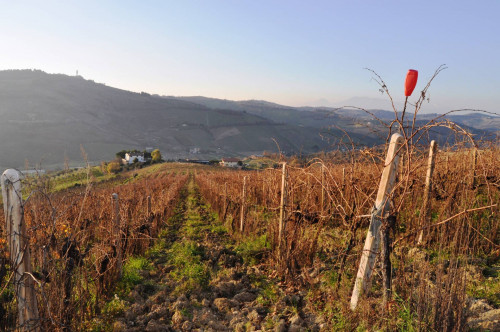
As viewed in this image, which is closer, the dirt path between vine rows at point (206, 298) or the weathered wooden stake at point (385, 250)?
the weathered wooden stake at point (385, 250)

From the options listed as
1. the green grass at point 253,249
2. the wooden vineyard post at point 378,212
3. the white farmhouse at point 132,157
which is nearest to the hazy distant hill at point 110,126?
the white farmhouse at point 132,157

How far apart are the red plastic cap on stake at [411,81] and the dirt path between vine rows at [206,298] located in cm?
261

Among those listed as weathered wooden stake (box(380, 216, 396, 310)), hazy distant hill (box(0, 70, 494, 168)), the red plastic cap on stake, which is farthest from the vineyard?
hazy distant hill (box(0, 70, 494, 168))

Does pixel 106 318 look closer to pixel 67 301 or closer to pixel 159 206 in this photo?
pixel 67 301

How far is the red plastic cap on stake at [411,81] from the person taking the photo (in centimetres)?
197

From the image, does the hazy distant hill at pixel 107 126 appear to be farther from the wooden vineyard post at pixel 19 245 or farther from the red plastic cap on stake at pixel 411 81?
the red plastic cap on stake at pixel 411 81

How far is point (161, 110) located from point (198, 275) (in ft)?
496

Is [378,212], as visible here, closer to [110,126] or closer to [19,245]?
[19,245]

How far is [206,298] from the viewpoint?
411cm

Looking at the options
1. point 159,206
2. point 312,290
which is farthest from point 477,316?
point 159,206

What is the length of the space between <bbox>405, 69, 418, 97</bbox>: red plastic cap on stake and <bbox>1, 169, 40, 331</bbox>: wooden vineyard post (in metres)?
3.22

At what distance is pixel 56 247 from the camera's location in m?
2.85

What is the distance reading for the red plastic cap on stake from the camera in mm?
1972

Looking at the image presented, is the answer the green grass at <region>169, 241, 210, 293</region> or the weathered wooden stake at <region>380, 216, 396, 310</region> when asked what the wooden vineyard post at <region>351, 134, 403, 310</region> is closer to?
the weathered wooden stake at <region>380, 216, 396, 310</region>
